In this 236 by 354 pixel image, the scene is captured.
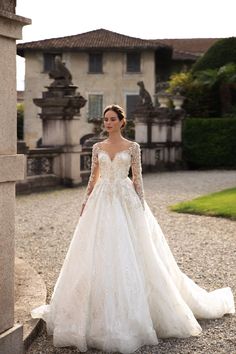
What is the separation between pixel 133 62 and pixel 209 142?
14.3 m

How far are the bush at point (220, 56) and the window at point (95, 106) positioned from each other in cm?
1015

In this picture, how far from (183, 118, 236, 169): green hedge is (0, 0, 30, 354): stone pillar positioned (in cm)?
2270

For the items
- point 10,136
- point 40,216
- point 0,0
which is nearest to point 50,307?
A: point 10,136

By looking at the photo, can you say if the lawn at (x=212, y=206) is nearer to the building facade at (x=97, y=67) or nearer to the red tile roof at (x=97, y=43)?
the red tile roof at (x=97, y=43)

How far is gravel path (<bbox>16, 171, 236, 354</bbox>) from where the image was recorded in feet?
14.2

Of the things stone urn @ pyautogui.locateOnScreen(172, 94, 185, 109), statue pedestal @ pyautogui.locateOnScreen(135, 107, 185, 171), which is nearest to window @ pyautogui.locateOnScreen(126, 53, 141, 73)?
stone urn @ pyautogui.locateOnScreen(172, 94, 185, 109)

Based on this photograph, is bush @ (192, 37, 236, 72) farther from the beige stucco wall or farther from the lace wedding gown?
the lace wedding gown

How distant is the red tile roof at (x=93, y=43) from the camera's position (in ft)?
125

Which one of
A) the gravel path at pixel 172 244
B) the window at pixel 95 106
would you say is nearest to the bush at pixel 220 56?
the window at pixel 95 106

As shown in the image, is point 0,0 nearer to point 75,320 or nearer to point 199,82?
point 75,320

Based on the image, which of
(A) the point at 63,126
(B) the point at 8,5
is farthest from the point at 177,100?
(B) the point at 8,5

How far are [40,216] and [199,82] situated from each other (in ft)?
63.7

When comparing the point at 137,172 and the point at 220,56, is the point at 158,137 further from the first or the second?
the point at 137,172

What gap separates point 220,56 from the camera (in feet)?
103
